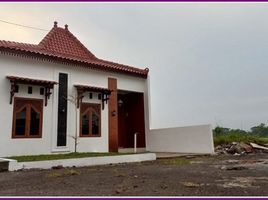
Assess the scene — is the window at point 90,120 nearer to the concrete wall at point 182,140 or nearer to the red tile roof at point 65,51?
the red tile roof at point 65,51

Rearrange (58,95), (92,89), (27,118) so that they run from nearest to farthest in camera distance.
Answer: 1. (27,118)
2. (58,95)
3. (92,89)

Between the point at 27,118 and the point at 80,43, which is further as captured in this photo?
the point at 80,43

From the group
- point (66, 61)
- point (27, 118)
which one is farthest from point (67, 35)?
point (27, 118)

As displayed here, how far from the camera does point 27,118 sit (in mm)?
12000

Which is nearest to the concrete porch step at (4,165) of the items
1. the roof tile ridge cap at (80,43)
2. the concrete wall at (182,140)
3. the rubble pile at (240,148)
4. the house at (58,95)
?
the house at (58,95)

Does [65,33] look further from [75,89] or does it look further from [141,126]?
[141,126]

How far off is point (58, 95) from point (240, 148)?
30.5 ft

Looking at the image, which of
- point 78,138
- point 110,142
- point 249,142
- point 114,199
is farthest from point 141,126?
point 114,199

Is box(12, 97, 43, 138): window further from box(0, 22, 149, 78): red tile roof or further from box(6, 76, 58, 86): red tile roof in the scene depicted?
box(0, 22, 149, 78): red tile roof

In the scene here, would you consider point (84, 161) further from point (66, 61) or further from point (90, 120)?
point (66, 61)

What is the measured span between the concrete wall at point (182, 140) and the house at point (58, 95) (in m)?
1.39

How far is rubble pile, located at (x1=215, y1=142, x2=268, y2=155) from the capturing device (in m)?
15.6

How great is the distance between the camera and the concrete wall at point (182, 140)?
15.1 meters

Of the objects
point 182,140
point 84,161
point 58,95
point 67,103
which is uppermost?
point 58,95
